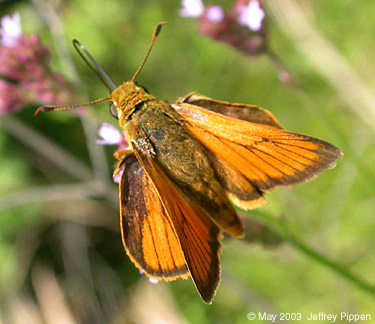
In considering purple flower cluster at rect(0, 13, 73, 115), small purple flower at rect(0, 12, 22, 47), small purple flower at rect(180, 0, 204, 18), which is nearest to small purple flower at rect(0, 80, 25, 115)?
purple flower cluster at rect(0, 13, 73, 115)

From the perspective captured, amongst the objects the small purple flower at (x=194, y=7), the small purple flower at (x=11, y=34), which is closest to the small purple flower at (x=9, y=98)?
the small purple flower at (x=11, y=34)

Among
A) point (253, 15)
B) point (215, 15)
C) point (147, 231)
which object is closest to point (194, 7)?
point (215, 15)

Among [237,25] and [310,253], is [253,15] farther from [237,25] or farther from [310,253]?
[310,253]

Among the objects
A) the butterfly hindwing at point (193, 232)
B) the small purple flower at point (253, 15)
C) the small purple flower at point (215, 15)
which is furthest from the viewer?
the small purple flower at point (215, 15)

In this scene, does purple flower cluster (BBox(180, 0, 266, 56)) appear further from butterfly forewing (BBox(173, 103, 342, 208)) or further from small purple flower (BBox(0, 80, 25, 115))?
small purple flower (BBox(0, 80, 25, 115))

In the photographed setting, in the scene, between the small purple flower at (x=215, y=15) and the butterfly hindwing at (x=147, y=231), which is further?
the small purple flower at (x=215, y=15)

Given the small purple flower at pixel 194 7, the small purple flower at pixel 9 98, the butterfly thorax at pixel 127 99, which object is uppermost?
the small purple flower at pixel 194 7

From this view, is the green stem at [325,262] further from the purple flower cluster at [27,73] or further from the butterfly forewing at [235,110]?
the purple flower cluster at [27,73]
